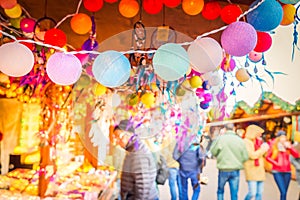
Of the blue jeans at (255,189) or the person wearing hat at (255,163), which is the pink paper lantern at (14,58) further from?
the blue jeans at (255,189)

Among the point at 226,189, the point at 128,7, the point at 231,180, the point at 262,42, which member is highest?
the point at 128,7

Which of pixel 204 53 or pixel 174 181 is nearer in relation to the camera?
pixel 204 53

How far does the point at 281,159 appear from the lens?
151 inches

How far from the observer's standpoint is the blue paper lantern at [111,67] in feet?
3.98

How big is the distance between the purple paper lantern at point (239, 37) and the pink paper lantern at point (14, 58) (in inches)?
26.5

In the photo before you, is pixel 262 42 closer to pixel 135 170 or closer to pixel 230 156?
pixel 135 170

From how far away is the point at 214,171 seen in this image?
165 inches

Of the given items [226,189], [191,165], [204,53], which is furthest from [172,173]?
[204,53]

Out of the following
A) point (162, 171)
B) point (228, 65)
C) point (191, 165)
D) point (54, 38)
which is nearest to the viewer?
point (54, 38)

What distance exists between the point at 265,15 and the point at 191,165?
3.36m

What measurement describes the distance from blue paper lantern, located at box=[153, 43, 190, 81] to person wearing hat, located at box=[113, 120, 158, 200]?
6.83ft

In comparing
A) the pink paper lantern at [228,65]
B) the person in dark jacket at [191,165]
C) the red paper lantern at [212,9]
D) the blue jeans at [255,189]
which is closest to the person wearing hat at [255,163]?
the blue jeans at [255,189]

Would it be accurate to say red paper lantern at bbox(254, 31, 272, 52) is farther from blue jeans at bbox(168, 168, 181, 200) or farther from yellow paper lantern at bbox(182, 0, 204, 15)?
blue jeans at bbox(168, 168, 181, 200)

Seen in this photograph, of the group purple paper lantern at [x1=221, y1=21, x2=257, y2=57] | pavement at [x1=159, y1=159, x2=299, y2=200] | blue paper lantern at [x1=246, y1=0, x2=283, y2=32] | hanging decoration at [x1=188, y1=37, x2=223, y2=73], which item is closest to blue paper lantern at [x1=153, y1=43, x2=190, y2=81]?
hanging decoration at [x1=188, y1=37, x2=223, y2=73]
